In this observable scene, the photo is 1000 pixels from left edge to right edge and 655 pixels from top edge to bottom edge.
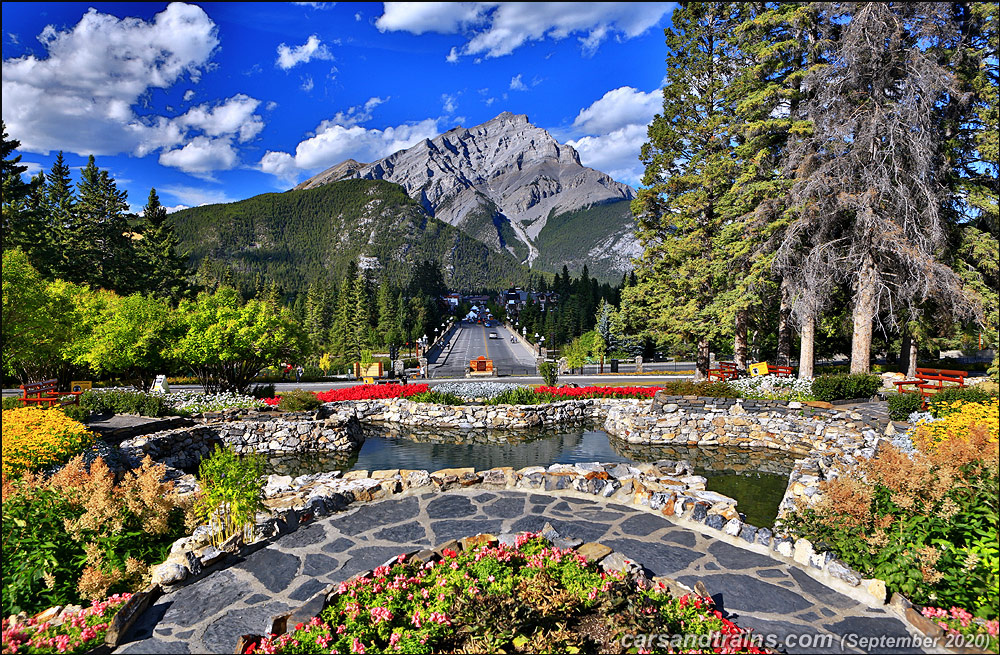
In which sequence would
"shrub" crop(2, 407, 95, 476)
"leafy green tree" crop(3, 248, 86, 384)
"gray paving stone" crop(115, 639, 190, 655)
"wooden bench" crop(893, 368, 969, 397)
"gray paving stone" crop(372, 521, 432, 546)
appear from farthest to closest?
"wooden bench" crop(893, 368, 969, 397) < "leafy green tree" crop(3, 248, 86, 384) < "shrub" crop(2, 407, 95, 476) < "gray paving stone" crop(372, 521, 432, 546) < "gray paving stone" crop(115, 639, 190, 655)

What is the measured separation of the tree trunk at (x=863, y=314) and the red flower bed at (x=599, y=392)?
7.24m

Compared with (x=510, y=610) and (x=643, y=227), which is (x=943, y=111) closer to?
(x=643, y=227)

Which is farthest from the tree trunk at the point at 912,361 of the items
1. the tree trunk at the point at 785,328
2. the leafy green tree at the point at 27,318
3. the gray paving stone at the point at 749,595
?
the leafy green tree at the point at 27,318

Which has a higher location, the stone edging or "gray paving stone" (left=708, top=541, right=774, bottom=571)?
the stone edging

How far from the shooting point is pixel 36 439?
7.48 metres

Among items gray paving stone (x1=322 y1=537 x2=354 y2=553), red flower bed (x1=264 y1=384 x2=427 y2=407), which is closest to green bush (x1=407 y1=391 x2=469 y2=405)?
red flower bed (x1=264 y1=384 x2=427 y2=407)

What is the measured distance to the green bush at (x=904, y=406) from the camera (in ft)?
42.4

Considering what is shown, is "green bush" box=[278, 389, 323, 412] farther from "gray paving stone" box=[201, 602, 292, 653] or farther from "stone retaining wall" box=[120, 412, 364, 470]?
"gray paving stone" box=[201, 602, 292, 653]

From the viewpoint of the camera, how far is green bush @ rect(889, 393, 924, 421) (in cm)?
1291

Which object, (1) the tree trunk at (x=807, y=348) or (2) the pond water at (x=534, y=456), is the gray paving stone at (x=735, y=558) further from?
(1) the tree trunk at (x=807, y=348)

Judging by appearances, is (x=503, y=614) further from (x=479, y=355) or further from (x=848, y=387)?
(x=479, y=355)

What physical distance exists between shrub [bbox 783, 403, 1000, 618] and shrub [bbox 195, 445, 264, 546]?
735 centimetres

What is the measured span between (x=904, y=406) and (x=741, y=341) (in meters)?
10.2

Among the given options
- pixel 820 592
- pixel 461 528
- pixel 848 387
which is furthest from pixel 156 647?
pixel 848 387
